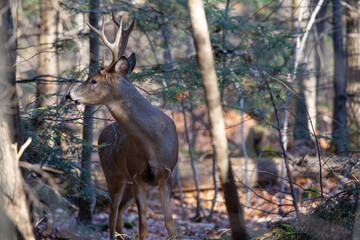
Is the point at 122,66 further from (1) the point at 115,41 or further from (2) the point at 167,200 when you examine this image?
(2) the point at 167,200

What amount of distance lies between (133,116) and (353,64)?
7.13m

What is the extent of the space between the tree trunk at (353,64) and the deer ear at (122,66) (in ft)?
22.4

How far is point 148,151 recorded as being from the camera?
630 cm

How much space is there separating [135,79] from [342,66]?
624 centimetres

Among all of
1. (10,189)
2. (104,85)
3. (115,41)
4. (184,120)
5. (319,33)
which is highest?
(319,33)

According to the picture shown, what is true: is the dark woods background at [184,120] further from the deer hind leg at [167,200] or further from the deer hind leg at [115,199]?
the deer hind leg at [167,200]

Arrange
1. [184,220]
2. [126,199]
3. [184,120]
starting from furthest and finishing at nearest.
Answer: [184,220] < [184,120] < [126,199]

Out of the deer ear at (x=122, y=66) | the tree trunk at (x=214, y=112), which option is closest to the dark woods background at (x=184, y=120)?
the deer ear at (x=122, y=66)

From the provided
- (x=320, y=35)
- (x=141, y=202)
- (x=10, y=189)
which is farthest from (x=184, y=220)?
(x=10, y=189)

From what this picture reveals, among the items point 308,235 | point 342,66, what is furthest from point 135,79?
point 342,66

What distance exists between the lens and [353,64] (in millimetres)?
11320

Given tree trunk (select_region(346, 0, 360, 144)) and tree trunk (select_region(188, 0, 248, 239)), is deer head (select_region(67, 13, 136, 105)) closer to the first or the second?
tree trunk (select_region(188, 0, 248, 239))

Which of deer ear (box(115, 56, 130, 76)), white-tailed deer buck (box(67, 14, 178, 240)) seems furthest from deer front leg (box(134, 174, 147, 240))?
deer ear (box(115, 56, 130, 76))

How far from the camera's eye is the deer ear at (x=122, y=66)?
20.7 feet
